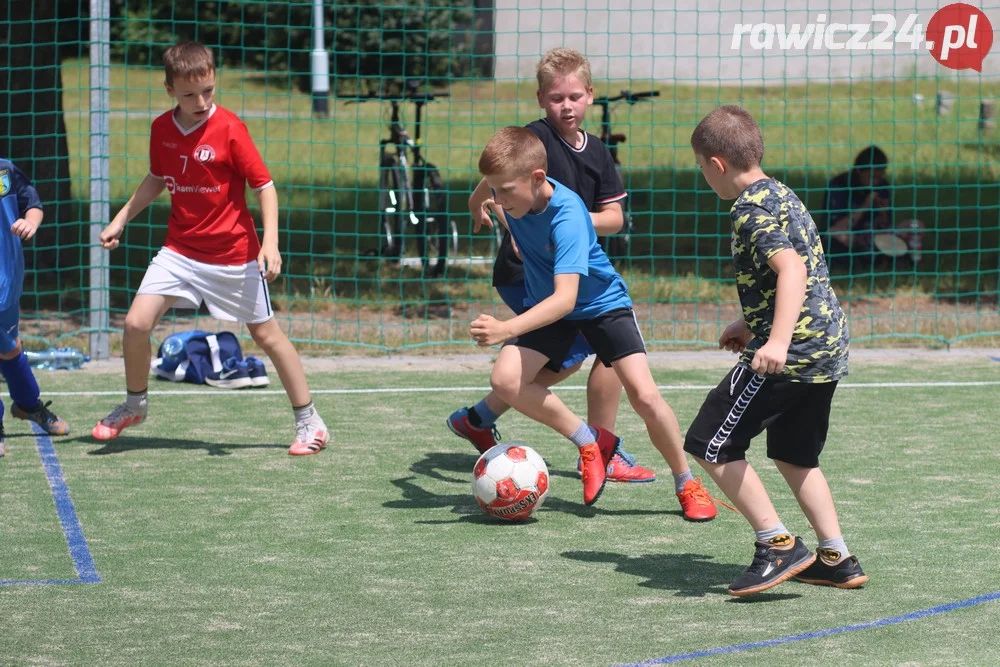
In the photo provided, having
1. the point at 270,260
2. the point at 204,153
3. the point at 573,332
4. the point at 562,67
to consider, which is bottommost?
the point at 573,332

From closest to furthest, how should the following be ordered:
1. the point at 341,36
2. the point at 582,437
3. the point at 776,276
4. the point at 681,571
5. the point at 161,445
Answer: the point at 776,276 → the point at 681,571 → the point at 582,437 → the point at 161,445 → the point at 341,36

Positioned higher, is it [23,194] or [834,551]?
[23,194]

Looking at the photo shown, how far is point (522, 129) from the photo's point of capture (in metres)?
4.97

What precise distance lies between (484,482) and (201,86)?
7.13ft

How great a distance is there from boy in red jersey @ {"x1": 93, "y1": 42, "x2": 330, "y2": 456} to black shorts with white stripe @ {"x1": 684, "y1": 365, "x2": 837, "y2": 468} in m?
2.39

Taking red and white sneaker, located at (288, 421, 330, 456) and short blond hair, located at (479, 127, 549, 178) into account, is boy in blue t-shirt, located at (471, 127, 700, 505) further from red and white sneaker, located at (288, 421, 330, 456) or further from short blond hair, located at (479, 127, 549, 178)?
red and white sneaker, located at (288, 421, 330, 456)

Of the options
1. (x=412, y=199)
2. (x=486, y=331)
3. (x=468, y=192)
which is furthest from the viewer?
(x=468, y=192)

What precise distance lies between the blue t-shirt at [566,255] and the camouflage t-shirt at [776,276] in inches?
32.4

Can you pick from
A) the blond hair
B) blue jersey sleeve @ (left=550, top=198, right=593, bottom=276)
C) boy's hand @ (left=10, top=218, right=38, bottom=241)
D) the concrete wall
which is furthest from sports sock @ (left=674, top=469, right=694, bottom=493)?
the concrete wall

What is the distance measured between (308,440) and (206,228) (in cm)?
107

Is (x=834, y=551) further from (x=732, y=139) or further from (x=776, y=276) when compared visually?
(x=732, y=139)

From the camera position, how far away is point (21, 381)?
6.59m

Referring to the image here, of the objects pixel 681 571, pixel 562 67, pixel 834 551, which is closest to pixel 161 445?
pixel 562 67

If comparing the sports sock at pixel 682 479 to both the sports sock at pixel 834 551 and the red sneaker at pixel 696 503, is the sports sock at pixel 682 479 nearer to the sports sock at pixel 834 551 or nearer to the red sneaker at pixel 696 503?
the red sneaker at pixel 696 503
